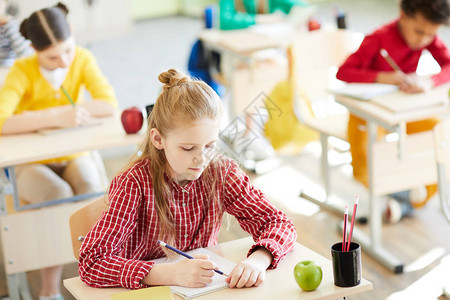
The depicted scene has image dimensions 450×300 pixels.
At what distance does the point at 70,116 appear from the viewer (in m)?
2.88

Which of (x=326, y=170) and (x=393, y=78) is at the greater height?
(x=393, y=78)

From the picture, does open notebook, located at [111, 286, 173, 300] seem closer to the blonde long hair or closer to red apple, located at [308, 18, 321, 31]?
the blonde long hair

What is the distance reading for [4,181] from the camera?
8.51ft

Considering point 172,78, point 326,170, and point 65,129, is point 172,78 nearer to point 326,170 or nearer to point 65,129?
point 65,129

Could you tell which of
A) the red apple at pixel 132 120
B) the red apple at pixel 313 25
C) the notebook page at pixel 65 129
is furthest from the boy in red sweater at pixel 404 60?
the notebook page at pixel 65 129

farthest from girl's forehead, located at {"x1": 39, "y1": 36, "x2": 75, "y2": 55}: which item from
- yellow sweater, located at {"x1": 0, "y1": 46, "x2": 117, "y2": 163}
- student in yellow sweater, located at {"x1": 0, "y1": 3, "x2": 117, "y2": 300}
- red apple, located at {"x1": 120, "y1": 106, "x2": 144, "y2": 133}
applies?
red apple, located at {"x1": 120, "y1": 106, "x2": 144, "y2": 133}

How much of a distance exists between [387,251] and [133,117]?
4.31ft

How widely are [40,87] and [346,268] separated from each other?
183 centimetres

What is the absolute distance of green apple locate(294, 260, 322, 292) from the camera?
1523 mm

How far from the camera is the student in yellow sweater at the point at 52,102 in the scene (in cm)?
276

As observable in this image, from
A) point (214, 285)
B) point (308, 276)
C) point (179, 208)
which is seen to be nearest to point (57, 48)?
point (179, 208)

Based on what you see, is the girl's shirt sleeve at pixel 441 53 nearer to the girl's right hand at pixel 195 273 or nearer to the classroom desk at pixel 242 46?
the classroom desk at pixel 242 46

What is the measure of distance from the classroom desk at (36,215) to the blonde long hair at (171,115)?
868 millimetres

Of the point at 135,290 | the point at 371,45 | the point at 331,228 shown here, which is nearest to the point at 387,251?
the point at 331,228
